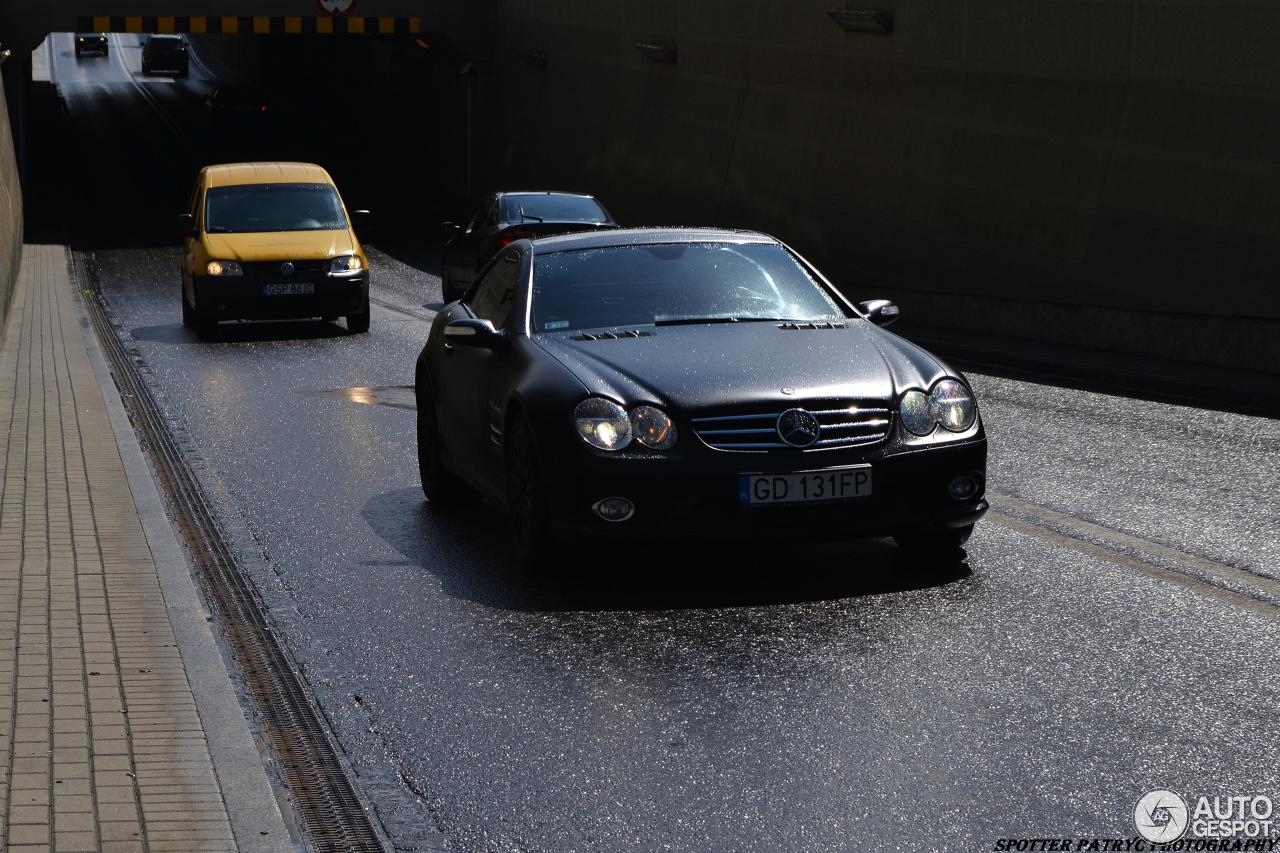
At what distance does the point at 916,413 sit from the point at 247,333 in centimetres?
1519

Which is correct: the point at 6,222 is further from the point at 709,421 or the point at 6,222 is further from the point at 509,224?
the point at 709,421

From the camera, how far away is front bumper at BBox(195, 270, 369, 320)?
20.8 m

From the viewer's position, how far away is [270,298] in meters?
21.0

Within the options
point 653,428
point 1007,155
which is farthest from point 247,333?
point 653,428

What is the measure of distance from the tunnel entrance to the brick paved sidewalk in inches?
1010

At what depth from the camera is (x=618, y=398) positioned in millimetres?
7770

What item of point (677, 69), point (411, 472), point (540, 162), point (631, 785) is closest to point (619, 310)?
point (411, 472)

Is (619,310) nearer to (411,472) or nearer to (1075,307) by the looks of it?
(411,472)

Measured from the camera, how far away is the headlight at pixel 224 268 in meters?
20.9

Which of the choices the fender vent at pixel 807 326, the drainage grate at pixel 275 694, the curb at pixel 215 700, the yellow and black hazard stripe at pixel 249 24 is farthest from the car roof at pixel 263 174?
the yellow and black hazard stripe at pixel 249 24

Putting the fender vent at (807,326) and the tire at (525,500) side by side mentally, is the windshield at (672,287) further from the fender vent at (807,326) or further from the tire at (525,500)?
the tire at (525,500)

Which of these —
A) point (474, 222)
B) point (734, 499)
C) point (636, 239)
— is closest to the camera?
point (734, 499)

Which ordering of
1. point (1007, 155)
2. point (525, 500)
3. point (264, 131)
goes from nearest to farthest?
point (525, 500), point (1007, 155), point (264, 131)

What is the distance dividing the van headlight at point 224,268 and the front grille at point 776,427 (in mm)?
14124
